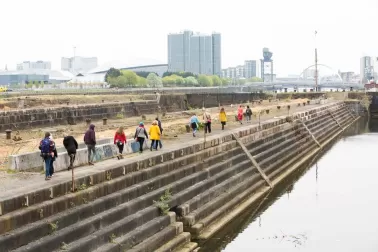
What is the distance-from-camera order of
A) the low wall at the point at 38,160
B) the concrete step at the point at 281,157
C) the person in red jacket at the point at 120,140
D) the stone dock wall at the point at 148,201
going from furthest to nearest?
the concrete step at the point at 281,157
the person in red jacket at the point at 120,140
the low wall at the point at 38,160
the stone dock wall at the point at 148,201

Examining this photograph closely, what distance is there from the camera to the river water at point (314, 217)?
18.4 m

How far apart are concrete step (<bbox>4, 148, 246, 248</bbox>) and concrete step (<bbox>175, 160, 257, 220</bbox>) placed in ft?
1.07

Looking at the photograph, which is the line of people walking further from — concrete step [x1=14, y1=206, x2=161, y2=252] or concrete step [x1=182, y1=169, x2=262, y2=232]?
concrete step [x1=182, y1=169, x2=262, y2=232]

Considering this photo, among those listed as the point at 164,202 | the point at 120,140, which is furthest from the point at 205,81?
the point at 164,202

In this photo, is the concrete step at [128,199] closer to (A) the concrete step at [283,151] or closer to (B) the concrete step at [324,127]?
(A) the concrete step at [283,151]

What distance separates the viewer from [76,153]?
16.5m

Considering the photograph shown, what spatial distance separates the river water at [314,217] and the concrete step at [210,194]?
126 cm

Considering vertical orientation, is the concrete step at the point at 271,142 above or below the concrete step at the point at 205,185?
above

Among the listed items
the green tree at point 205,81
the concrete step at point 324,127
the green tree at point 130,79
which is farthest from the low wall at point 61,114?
the green tree at point 205,81

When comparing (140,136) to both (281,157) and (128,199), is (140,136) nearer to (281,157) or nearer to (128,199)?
(128,199)

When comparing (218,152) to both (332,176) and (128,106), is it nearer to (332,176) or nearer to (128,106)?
(332,176)

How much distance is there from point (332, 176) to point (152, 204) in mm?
18144

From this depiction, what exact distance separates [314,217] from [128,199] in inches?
372

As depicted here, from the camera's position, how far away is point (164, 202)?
17.0 meters
